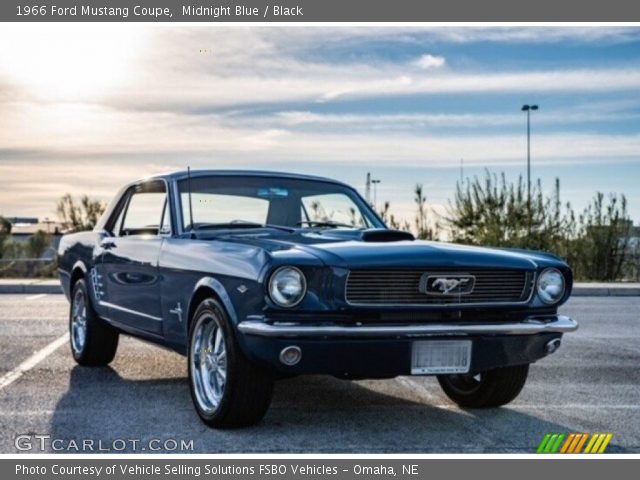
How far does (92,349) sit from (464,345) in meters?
3.95

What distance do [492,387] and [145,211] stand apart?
10.6 feet

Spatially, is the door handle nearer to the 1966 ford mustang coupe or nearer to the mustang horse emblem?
the 1966 ford mustang coupe

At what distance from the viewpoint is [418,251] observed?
18.9 ft

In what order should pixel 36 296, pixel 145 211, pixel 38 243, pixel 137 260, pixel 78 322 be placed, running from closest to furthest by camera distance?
1. pixel 137 260
2. pixel 145 211
3. pixel 78 322
4. pixel 36 296
5. pixel 38 243

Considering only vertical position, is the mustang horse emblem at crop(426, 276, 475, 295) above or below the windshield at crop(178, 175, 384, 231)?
below

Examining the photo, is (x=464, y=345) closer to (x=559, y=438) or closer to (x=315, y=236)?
(x=559, y=438)

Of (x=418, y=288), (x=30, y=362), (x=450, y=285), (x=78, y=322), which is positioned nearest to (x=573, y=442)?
(x=450, y=285)

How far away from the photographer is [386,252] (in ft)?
18.6

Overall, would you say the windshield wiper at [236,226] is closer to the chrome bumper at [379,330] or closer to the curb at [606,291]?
the chrome bumper at [379,330]

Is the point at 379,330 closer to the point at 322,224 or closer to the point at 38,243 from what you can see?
the point at 322,224

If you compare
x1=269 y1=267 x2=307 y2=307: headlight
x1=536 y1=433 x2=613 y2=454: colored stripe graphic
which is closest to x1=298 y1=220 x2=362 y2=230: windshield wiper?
x1=269 y1=267 x2=307 y2=307: headlight

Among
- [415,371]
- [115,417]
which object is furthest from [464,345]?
[115,417]
